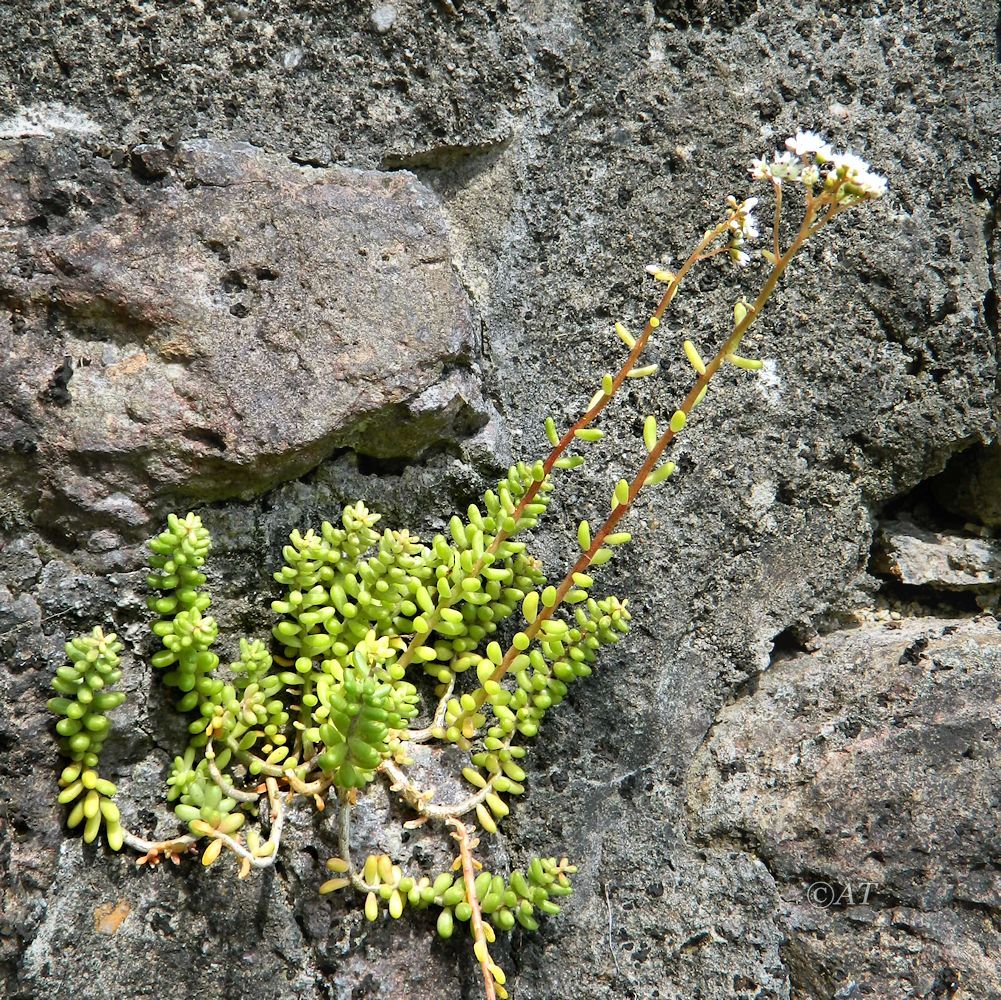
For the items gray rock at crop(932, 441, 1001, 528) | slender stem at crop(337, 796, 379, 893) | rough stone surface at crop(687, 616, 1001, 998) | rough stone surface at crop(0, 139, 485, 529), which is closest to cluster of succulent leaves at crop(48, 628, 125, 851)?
rough stone surface at crop(0, 139, 485, 529)

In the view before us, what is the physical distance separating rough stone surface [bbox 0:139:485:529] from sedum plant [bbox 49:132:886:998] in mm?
181

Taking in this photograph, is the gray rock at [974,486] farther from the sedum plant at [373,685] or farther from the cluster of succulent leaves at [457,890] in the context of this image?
the cluster of succulent leaves at [457,890]

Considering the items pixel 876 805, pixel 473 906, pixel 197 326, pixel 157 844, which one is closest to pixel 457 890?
pixel 473 906

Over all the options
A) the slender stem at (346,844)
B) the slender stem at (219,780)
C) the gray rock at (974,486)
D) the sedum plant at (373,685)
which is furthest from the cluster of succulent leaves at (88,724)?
the gray rock at (974,486)

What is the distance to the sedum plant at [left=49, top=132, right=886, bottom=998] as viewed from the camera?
1753mm

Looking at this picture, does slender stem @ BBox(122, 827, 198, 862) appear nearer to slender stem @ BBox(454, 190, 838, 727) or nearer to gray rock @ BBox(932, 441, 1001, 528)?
slender stem @ BBox(454, 190, 838, 727)

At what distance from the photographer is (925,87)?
7.60 ft

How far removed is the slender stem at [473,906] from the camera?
69.4 inches

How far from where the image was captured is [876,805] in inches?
79.4

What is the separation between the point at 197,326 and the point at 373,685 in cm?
81

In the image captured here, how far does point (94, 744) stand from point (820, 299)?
188cm

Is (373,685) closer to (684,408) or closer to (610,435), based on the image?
(684,408)

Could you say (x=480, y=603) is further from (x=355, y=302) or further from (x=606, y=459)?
(x=355, y=302)

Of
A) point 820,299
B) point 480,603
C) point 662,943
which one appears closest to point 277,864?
point 480,603
